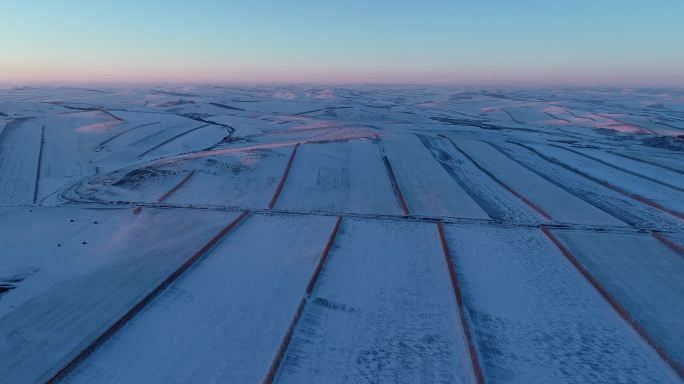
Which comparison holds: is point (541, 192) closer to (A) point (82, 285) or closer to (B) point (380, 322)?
(B) point (380, 322)

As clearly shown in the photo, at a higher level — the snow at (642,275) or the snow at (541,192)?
the snow at (541,192)

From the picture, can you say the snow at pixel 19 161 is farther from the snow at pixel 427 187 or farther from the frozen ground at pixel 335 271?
the snow at pixel 427 187

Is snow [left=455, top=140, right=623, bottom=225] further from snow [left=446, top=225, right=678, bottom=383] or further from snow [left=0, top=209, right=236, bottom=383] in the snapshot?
snow [left=0, top=209, right=236, bottom=383]

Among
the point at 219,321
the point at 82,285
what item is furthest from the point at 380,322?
the point at 82,285

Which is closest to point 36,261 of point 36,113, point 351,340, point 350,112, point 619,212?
point 351,340

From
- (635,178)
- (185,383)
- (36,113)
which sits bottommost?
(185,383)

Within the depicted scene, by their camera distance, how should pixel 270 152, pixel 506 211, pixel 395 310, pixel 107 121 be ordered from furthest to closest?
pixel 107 121 < pixel 270 152 < pixel 506 211 < pixel 395 310

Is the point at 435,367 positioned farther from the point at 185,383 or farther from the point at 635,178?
the point at 635,178

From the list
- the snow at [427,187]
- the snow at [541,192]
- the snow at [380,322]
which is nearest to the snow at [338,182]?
the snow at [427,187]
